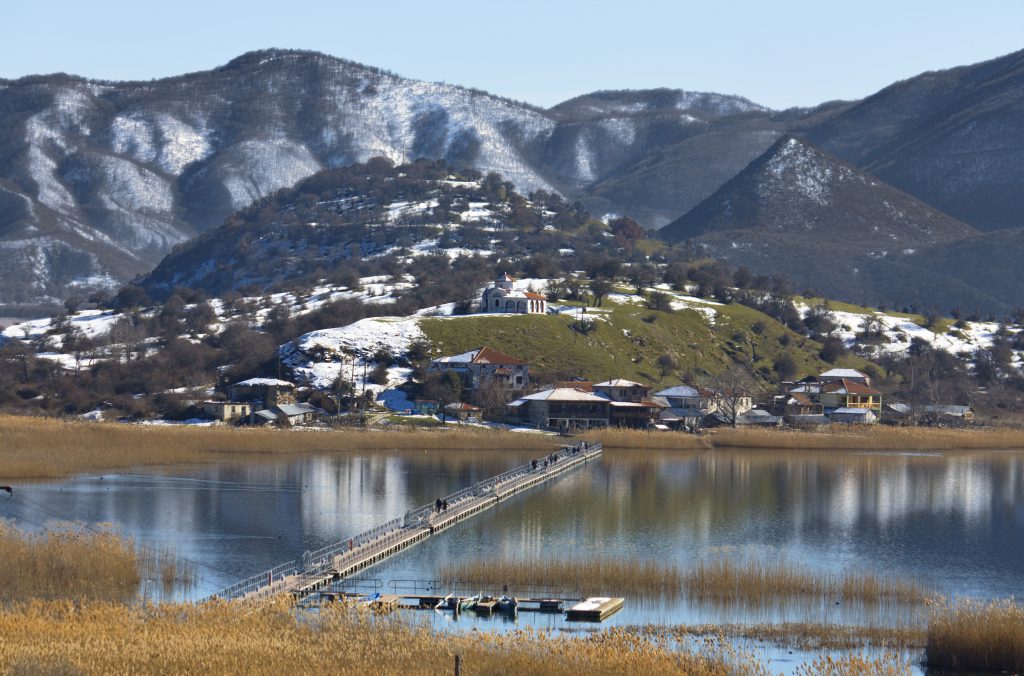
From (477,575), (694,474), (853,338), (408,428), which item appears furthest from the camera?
(853,338)

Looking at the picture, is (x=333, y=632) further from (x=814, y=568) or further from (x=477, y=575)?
(x=814, y=568)

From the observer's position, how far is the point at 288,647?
4034cm

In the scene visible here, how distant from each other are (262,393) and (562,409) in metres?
28.7

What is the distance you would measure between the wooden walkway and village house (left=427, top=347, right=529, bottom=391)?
44.2 metres

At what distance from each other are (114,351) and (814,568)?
117m

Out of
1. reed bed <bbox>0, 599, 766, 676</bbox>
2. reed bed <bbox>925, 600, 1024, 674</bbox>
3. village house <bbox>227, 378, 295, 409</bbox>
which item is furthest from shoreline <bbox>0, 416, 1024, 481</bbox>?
reed bed <bbox>925, 600, 1024, 674</bbox>

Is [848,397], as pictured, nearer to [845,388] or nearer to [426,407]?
[845,388]

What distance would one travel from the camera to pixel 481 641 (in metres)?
41.7

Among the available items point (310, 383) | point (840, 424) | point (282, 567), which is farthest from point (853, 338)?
point (282, 567)

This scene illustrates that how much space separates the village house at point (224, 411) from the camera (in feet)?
421

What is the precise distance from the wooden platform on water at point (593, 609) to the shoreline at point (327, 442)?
153 feet

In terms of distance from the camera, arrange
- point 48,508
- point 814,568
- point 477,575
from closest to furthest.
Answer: point 477,575, point 814,568, point 48,508

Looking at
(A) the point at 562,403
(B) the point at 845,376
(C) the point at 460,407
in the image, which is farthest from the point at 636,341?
(C) the point at 460,407

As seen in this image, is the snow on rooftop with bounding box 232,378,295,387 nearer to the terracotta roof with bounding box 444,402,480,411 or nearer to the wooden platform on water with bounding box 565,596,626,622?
the terracotta roof with bounding box 444,402,480,411
